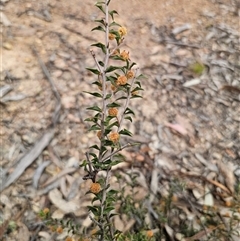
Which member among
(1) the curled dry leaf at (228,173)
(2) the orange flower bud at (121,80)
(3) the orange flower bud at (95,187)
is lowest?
(1) the curled dry leaf at (228,173)

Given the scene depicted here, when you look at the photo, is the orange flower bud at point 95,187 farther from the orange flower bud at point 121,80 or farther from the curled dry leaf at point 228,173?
the curled dry leaf at point 228,173

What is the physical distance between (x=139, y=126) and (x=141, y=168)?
1.24 ft

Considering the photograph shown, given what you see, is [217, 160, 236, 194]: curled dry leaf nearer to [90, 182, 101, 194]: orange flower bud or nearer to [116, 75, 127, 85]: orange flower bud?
[90, 182, 101, 194]: orange flower bud

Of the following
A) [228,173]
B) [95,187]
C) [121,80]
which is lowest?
[228,173]

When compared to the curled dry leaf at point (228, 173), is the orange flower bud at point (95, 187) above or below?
above

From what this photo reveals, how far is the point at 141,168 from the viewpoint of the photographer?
97.0 inches

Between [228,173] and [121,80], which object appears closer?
[121,80]

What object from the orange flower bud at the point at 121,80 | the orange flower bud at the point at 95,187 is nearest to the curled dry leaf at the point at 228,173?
the orange flower bud at the point at 95,187

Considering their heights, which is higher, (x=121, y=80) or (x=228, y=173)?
(x=121, y=80)

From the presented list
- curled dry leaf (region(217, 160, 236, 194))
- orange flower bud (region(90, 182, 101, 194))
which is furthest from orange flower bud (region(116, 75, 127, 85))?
curled dry leaf (region(217, 160, 236, 194))

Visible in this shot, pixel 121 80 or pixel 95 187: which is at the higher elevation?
pixel 121 80

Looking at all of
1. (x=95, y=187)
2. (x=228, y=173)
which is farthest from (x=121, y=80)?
(x=228, y=173)

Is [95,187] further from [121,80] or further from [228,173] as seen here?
[228,173]

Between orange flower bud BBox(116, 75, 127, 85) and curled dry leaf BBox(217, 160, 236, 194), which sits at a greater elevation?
orange flower bud BBox(116, 75, 127, 85)
